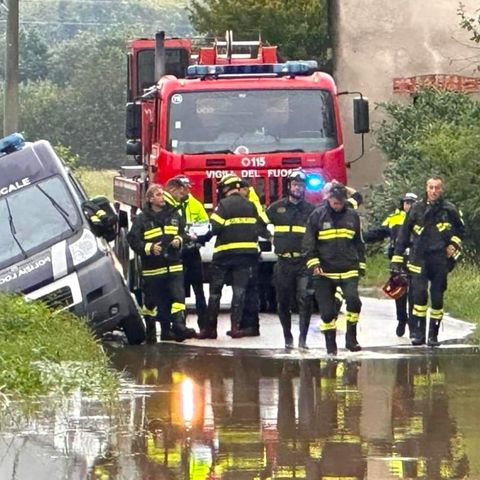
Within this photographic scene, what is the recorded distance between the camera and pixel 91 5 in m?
128

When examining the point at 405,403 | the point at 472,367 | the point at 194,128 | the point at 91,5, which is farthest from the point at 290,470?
the point at 91,5

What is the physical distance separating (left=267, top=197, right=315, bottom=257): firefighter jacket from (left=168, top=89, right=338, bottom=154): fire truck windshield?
3.04 m

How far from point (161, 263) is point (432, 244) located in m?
2.72

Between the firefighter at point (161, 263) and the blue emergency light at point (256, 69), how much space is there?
12.4 ft

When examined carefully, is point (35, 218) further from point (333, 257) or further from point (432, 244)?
point (432, 244)

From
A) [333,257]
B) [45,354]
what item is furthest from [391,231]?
[45,354]

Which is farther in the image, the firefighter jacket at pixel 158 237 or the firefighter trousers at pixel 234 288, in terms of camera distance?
the firefighter trousers at pixel 234 288

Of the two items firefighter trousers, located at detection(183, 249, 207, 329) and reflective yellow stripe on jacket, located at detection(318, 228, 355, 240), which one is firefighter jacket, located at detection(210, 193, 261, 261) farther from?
reflective yellow stripe on jacket, located at detection(318, 228, 355, 240)

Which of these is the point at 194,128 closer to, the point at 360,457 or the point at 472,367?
the point at 472,367

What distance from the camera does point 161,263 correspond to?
15156 mm

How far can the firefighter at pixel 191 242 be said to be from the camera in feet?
51.5

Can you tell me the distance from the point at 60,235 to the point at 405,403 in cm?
486

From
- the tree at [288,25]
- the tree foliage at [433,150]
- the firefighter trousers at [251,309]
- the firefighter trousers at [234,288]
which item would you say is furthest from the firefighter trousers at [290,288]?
the tree at [288,25]

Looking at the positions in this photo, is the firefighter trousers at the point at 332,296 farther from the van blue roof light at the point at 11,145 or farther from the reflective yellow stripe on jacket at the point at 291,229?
the van blue roof light at the point at 11,145
